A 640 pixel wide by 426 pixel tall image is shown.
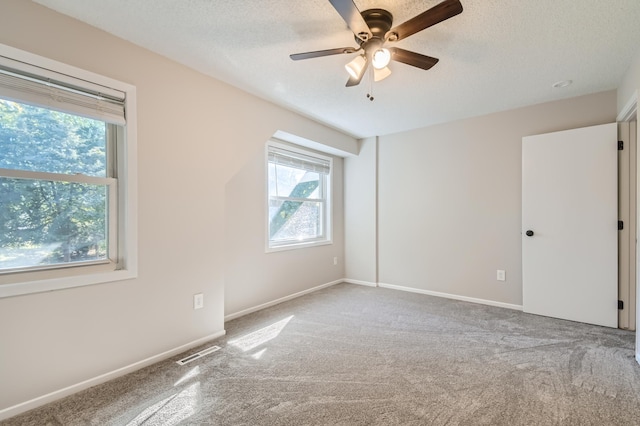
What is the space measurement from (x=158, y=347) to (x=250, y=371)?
791 millimetres

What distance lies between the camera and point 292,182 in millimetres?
4223

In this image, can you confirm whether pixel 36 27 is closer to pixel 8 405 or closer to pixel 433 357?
pixel 8 405

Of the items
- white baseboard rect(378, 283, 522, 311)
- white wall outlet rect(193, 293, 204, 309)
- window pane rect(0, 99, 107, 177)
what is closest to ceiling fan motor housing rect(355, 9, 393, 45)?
window pane rect(0, 99, 107, 177)

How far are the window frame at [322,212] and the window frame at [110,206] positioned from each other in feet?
5.40

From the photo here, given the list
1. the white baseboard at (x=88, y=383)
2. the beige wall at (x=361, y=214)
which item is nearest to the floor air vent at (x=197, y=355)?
the white baseboard at (x=88, y=383)

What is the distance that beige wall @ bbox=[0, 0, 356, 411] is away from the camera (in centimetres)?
177

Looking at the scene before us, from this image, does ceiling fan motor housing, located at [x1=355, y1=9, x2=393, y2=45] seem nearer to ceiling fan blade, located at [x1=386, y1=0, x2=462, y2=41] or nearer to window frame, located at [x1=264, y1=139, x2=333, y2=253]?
ceiling fan blade, located at [x1=386, y1=0, x2=462, y2=41]

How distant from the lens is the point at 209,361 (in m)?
2.31

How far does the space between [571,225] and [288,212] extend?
10.7 ft

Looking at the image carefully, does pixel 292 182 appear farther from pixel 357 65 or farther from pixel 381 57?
pixel 381 57

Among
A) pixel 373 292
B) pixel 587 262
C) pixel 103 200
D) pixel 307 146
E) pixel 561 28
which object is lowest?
pixel 373 292

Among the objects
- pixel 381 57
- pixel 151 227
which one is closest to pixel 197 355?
pixel 151 227

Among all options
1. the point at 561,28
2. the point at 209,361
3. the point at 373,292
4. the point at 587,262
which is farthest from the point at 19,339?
the point at 587,262

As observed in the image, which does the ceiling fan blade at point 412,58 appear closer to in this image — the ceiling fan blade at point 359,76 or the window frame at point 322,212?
the ceiling fan blade at point 359,76
